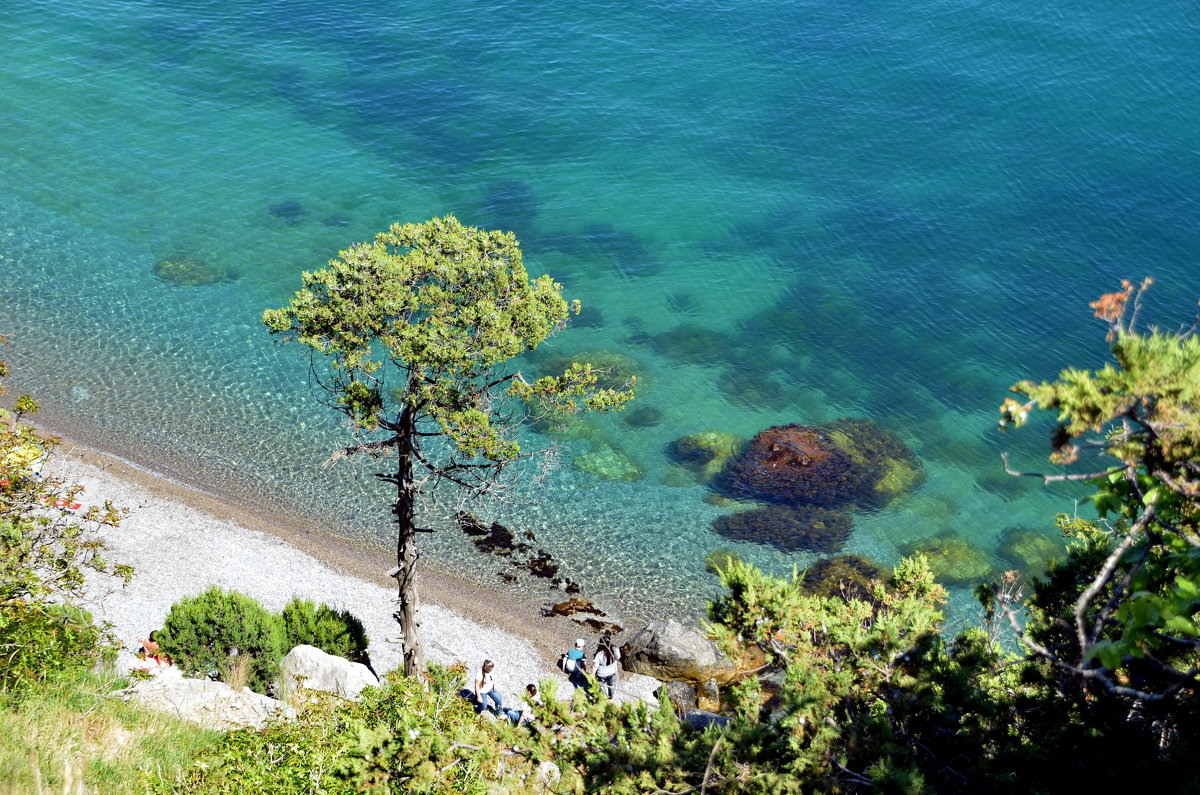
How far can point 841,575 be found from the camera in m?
29.4

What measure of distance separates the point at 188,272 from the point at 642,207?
72.8ft

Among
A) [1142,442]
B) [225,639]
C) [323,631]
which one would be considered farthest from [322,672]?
[1142,442]

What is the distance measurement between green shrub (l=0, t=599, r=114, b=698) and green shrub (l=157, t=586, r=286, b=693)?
21.1 feet

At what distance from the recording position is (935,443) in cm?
3591

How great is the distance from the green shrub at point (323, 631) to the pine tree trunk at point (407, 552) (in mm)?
2523

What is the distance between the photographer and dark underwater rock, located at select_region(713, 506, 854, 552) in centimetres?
3083

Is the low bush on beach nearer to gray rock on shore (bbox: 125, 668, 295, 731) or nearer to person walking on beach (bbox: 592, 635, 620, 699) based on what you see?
gray rock on shore (bbox: 125, 668, 295, 731)

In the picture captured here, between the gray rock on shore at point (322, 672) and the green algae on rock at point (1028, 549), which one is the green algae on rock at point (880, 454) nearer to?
the green algae on rock at point (1028, 549)

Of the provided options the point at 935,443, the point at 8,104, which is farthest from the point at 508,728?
the point at 8,104

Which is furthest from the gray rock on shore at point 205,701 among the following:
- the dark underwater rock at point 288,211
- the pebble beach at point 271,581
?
the dark underwater rock at point 288,211

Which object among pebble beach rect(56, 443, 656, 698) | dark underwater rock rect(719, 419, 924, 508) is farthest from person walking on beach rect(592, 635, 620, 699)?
dark underwater rock rect(719, 419, 924, 508)

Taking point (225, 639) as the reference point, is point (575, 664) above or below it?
below

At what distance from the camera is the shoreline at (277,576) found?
25250 mm

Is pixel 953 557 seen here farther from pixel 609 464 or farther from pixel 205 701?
pixel 205 701
